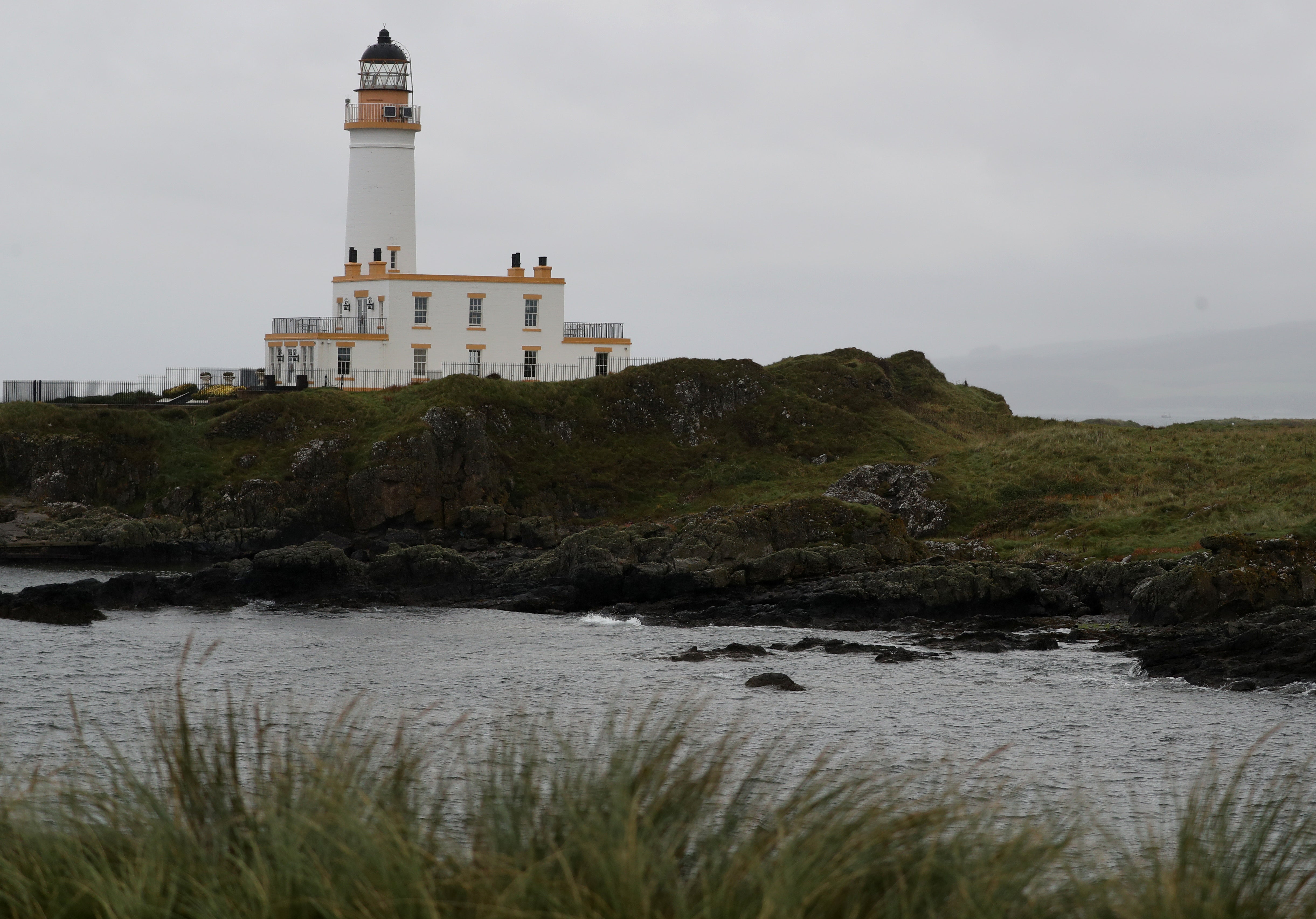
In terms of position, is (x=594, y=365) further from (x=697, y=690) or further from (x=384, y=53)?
(x=697, y=690)

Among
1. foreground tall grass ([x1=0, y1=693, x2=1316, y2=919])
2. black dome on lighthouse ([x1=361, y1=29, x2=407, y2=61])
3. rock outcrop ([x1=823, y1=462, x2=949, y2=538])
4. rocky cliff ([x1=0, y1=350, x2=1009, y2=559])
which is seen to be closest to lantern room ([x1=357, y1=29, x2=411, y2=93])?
black dome on lighthouse ([x1=361, y1=29, x2=407, y2=61])

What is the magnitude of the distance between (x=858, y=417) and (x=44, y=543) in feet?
112

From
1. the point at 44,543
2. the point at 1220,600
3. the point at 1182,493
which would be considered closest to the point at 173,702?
the point at 1220,600

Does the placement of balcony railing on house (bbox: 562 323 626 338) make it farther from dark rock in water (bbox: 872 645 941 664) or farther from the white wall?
dark rock in water (bbox: 872 645 941 664)

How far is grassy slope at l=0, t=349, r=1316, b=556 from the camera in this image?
138ft

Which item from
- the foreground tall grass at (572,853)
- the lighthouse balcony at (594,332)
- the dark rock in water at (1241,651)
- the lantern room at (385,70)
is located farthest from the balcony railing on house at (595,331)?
the foreground tall grass at (572,853)

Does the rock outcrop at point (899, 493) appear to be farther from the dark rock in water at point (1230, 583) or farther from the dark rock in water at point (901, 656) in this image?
the dark rock in water at point (901, 656)

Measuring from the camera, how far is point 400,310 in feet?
203

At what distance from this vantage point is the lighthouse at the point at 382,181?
63750mm

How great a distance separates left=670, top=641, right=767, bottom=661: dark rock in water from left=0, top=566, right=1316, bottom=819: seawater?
0.36 metres

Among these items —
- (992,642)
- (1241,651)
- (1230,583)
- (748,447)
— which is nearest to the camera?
(1241,651)

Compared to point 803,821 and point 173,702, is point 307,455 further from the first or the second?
point 803,821

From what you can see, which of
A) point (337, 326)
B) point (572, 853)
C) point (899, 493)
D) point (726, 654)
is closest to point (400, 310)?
point (337, 326)

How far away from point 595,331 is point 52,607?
3923cm
